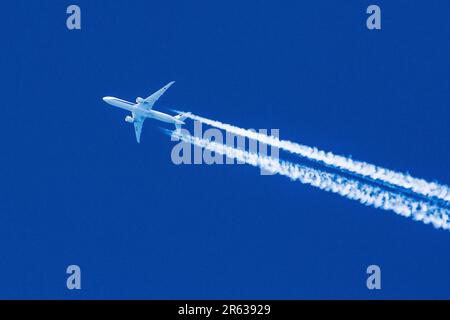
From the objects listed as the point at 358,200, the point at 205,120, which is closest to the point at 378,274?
the point at 358,200

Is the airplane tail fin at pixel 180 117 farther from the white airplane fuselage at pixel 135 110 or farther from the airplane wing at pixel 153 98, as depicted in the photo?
the airplane wing at pixel 153 98

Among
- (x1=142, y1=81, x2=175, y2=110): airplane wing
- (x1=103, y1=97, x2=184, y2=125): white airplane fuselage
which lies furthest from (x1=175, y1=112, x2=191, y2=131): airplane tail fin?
(x1=142, y1=81, x2=175, y2=110): airplane wing

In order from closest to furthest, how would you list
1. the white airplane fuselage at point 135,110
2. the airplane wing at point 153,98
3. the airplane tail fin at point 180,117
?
the airplane tail fin at point 180,117 → the white airplane fuselage at point 135,110 → the airplane wing at point 153,98

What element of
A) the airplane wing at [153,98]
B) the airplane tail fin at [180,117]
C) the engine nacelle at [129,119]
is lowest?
the airplane tail fin at [180,117]

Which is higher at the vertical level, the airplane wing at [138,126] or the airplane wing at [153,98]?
the airplane wing at [153,98]

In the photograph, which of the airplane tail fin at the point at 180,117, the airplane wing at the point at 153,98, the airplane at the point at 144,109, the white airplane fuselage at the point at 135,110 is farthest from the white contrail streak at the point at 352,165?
the airplane wing at the point at 153,98
